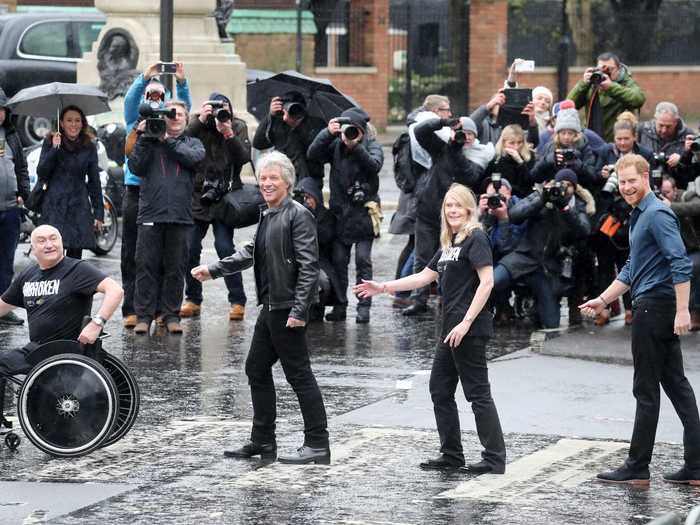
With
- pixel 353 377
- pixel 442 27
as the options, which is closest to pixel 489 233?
pixel 353 377

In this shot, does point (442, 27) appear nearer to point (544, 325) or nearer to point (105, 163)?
point (105, 163)

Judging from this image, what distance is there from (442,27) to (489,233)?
26729 millimetres

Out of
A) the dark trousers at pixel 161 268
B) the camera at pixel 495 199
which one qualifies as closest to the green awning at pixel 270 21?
the dark trousers at pixel 161 268

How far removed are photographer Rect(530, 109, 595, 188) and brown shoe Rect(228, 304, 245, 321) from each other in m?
2.74

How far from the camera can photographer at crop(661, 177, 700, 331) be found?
13.4 meters

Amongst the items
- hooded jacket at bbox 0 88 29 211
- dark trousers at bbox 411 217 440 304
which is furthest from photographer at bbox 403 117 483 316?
hooded jacket at bbox 0 88 29 211

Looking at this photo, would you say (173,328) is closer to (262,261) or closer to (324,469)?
(262,261)

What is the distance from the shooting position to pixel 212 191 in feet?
45.8

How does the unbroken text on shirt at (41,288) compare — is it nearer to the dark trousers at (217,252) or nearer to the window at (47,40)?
the dark trousers at (217,252)

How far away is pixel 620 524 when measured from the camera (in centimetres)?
815

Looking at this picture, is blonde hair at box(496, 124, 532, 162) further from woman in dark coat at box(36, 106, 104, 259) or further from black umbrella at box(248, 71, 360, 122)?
woman in dark coat at box(36, 106, 104, 259)

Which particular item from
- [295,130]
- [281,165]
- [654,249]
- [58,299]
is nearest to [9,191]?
[295,130]

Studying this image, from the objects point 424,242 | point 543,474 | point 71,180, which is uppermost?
point 71,180

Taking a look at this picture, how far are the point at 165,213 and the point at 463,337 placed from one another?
462 cm
